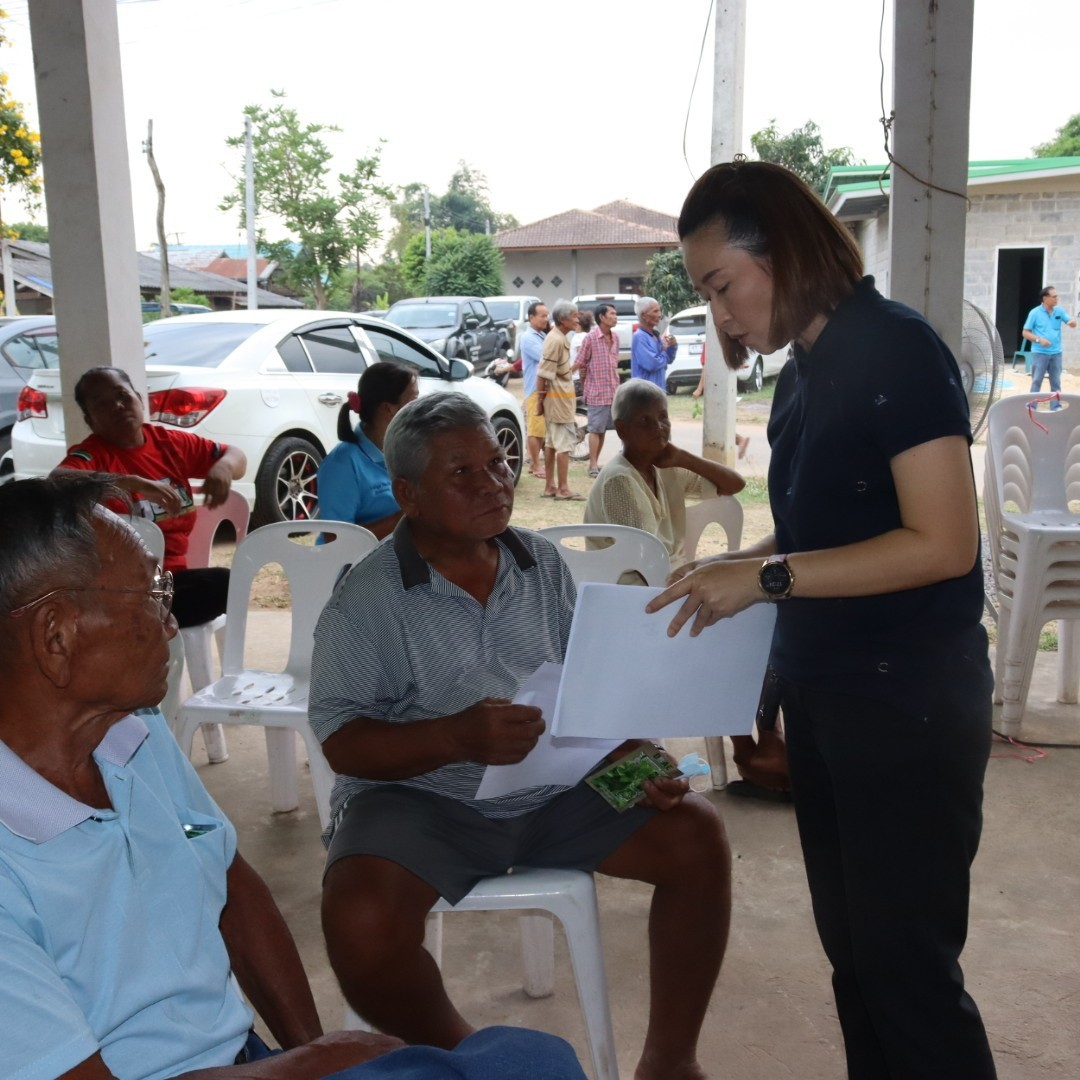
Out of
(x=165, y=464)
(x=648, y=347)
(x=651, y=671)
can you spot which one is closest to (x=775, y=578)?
(x=651, y=671)

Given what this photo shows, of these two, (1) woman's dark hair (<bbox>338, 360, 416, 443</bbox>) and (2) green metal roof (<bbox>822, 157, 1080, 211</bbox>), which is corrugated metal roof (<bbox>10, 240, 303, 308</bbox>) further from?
(1) woman's dark hair (<bbox>338, 360, 416, 443</bbox>)

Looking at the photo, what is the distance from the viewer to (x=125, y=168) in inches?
187

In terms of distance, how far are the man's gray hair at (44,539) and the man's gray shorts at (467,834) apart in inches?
34.9

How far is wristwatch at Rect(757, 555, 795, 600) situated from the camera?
62.0 inches

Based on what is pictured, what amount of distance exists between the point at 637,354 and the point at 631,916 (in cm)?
929

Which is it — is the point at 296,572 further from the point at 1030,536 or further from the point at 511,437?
the point at 511,437

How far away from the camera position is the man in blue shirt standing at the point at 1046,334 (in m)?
13.8

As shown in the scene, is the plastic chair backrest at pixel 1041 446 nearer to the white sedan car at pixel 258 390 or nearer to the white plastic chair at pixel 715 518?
the white plastic chair at pixel 715 518

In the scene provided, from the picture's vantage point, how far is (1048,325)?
13.8m

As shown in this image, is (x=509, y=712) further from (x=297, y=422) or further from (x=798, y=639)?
(x=297, y=422)

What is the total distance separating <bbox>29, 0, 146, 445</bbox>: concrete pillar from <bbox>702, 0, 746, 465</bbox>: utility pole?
18.8 feet

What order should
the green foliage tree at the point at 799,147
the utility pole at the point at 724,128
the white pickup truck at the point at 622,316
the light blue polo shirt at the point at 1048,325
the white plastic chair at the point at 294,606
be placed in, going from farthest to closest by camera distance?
the green foliage tree at the point at 799,147 < the white pickup truck at the point at 622,316 < the light blue polo shirt at the point at 1048,325 < the utility pole at the point at 724,128 < the white plastic chair at the point at 294,606

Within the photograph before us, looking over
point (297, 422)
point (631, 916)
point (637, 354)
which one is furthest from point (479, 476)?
point (637, 354)

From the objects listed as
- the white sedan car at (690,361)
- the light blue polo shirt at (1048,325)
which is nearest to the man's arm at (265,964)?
the light blue polo shirt at (1048,325)
